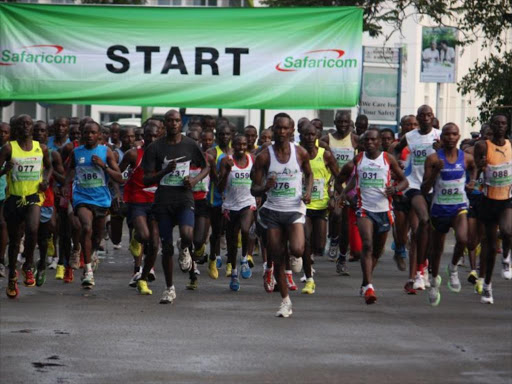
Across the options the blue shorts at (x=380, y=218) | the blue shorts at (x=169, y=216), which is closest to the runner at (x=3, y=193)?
the blue shorts at (x=169, y=216)

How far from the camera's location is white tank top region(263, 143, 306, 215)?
42.8ft

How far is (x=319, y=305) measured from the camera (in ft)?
45.4

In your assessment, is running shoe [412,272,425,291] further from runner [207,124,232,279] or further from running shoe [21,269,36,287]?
running shoe [21,269,36,287]

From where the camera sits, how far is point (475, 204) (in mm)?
15719

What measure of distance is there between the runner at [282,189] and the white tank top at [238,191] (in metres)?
2.70

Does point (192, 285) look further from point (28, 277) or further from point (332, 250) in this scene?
point (332, 250)

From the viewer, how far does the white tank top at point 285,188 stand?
513 inches

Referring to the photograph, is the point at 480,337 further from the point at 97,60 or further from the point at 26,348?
the point at 97,60

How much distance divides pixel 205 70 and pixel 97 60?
4.77ft

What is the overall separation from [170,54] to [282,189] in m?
6.39

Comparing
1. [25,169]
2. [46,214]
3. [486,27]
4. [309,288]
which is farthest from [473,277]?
[486,27]

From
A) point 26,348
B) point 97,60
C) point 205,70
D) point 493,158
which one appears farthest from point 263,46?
point 26,348

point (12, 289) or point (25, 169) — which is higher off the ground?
point (25, 169)

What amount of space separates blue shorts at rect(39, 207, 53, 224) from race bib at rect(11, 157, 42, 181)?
54.3 inches
